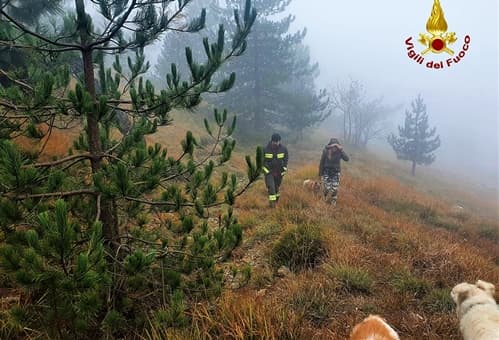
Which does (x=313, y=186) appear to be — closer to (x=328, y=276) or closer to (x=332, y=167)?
(x=332, y=167)

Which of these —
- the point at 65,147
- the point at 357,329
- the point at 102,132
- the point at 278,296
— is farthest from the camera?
the point at 65,147

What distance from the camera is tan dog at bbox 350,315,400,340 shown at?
1.99 metres

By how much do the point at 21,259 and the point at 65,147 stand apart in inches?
234

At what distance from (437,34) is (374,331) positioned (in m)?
5.86

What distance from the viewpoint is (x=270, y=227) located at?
6426 mm

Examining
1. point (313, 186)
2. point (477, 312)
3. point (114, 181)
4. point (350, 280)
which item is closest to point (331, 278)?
point (350, 280)

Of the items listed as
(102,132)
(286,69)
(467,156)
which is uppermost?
(286,69)

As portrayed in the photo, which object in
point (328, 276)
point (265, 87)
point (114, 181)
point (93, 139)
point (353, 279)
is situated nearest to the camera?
point (114, 181)

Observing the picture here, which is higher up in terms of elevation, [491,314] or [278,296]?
[491,314]

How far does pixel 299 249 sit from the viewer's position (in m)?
5.13

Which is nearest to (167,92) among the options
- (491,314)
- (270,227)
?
(491,314)

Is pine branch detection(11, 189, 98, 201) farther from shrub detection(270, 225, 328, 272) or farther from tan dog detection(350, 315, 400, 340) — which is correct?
shrub detection(270, 225, 328, 272)

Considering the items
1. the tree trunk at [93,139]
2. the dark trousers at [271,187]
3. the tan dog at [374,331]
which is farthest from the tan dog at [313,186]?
the tan dog at [374,331]

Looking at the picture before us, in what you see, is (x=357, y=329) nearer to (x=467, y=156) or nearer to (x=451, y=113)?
(x=467, y=156)
